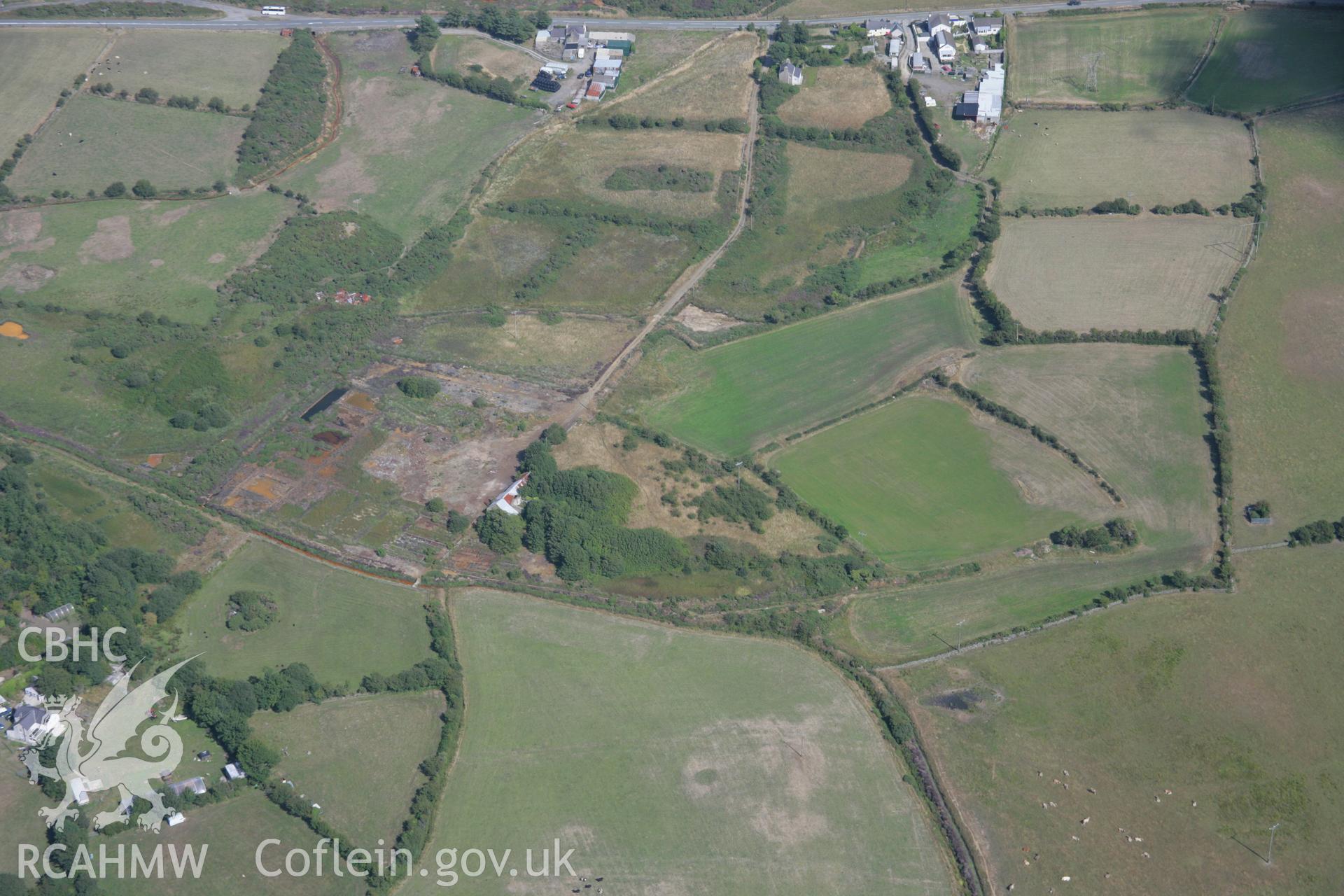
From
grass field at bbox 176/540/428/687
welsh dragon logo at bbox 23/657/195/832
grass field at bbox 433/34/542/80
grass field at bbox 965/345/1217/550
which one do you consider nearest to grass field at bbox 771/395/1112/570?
grass field at bbox 965/345/1217/550

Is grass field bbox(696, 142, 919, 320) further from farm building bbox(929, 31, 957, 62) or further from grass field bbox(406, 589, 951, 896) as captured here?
grass field bbox(406, 589, 951, 896)

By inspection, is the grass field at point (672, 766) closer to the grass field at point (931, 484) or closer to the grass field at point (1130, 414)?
the grass field at point (931, 484)

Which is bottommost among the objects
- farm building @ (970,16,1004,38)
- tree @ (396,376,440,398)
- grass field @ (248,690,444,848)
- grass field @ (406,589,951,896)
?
grass field @ (248,690,444,848)

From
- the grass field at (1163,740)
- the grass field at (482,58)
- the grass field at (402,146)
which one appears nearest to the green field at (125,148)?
the grass field at (402,146)

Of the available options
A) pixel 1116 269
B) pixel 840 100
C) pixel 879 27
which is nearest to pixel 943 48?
pixel 879 27

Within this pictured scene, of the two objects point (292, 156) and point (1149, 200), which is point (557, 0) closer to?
point (292, 156)

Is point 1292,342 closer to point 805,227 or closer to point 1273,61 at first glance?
point 1273,61
